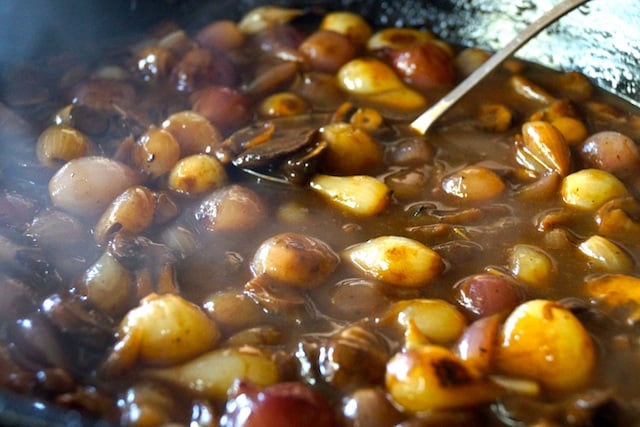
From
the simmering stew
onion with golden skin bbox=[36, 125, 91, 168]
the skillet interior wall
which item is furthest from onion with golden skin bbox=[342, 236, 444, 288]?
the skillet interior wall

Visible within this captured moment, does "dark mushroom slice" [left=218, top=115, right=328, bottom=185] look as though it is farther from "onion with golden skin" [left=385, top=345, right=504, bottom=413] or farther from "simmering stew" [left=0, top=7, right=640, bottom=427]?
"onion with golden skin" [left=385, top=345, right=504, bottom=413]

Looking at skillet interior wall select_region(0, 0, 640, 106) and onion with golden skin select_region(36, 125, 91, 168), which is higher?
skillet interior wall select_region(0, 0, 640, 106)

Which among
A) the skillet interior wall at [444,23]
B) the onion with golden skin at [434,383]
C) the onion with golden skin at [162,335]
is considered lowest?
the onion with golden skin at [162,335]

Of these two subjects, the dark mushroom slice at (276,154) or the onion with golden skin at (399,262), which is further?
the dark mushroom slice at (276,154)

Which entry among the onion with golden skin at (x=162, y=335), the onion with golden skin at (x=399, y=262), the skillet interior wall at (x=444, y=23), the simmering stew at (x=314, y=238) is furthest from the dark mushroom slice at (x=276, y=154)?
the skillet interior wall at (x=444, y=23)

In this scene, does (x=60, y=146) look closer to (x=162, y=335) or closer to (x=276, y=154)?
(x=276, y=154)

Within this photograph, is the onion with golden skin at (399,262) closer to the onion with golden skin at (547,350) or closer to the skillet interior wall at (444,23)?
the onion with golden skin at (547,350)

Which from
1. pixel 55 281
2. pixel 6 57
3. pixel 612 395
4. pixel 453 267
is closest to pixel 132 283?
pixel 55 281
